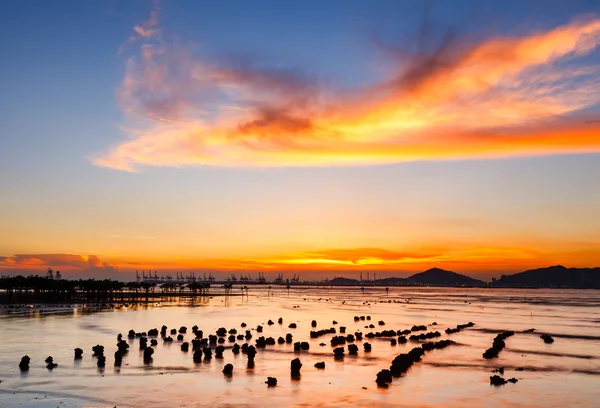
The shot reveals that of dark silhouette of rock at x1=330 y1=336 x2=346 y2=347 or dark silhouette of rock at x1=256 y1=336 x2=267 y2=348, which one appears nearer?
dark silhouette of rock at x1=256 y1=336 x2=267 y2=348

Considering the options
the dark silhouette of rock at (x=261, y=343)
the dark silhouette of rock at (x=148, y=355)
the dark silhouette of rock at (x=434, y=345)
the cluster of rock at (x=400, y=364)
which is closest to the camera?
the cluster of rock at (x=400, y=364)

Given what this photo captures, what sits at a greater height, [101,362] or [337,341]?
[101,362]

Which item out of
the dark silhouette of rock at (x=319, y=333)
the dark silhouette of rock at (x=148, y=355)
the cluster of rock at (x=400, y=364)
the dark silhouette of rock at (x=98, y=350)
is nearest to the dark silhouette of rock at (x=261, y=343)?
the dark silhouette of rock at (x=319, y=333)

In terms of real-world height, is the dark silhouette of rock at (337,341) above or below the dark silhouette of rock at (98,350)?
below

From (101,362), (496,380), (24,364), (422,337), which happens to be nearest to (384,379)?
(496,380)

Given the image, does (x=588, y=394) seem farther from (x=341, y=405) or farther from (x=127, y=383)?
(x=127, y=383)

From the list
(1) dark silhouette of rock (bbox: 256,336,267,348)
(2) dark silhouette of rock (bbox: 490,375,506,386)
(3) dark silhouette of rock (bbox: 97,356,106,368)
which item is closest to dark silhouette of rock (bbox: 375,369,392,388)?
(2) dark silhouette of rock (bbox: 490,375,506,386)

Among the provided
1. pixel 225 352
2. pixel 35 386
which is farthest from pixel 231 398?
pixel 225 352

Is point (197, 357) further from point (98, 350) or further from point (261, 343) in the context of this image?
point (261, 343)

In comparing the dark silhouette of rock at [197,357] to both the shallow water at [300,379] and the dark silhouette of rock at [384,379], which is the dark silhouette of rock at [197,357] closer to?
the shallow water at [300,379]

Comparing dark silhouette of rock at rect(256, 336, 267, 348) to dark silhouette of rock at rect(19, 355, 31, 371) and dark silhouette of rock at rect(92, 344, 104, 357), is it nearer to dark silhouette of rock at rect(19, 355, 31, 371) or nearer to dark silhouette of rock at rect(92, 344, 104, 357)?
dark silhouette of rock at rect(92, 344, 104, 357)

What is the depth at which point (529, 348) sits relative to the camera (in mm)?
62344

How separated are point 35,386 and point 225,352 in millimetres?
21610

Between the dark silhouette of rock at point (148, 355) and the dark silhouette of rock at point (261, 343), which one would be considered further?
the dark silhouette of rock at point (261, 343)
